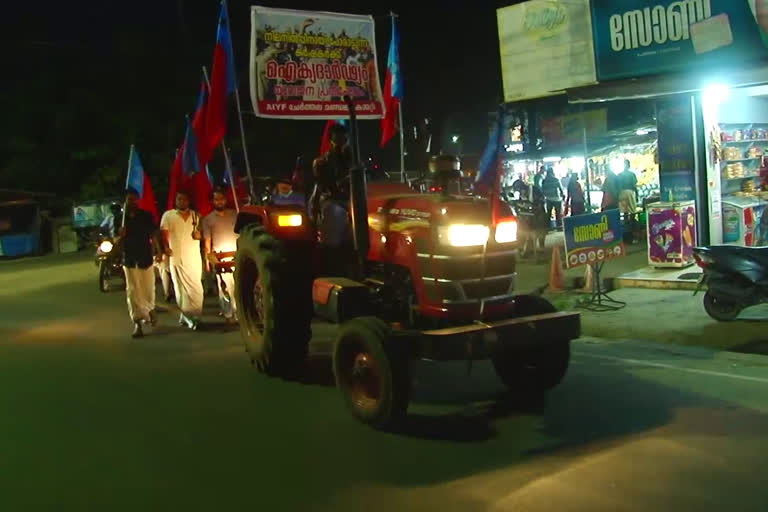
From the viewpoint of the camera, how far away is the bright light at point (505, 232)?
628cm

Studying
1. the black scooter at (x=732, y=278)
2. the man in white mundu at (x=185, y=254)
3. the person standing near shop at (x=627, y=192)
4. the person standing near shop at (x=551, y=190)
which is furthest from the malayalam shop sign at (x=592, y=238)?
the person standing near shop at (x=551, y=190)

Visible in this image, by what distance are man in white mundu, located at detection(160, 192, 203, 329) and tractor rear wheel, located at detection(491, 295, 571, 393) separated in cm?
526

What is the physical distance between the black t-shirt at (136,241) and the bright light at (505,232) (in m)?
5.93

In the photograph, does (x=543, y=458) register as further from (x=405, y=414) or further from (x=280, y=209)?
(x=280, y=209)

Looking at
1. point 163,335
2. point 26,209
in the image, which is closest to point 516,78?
point 163,335

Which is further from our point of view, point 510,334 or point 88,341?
point 88,341

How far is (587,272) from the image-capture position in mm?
12086

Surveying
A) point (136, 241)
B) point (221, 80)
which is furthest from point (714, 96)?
point (136, 241)

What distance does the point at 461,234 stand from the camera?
20.1 feet

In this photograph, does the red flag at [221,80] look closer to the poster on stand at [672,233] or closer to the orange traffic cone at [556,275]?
the orange traffic cone at [556,275]

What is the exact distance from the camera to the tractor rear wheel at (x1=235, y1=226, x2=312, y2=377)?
7621 millimetres

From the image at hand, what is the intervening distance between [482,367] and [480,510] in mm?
3492

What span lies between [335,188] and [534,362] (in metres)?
2.36

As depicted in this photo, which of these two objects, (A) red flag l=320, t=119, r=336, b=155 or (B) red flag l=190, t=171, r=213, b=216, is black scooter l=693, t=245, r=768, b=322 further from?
(B) red flag l=190, t=171, r=213, b=216
